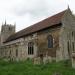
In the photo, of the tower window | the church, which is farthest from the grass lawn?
the tower window

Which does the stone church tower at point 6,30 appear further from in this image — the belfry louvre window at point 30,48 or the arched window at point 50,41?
the arched window at point 50,41

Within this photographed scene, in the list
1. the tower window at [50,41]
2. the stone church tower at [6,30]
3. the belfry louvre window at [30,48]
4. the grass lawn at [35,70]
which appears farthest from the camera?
the stone church tower at [6,30]

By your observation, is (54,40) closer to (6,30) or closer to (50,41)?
(50,41)

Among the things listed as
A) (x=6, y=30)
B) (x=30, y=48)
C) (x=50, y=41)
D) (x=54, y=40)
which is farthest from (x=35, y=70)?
(x=6, y=30)

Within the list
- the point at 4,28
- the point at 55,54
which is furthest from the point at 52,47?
the point at 4,28

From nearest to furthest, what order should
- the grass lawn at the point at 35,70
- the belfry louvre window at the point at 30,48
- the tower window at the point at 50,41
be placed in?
the grass lawn at the point at 35,70 < the tower window at the point at 50,41 < the belfry louvre window at the point at 30,48

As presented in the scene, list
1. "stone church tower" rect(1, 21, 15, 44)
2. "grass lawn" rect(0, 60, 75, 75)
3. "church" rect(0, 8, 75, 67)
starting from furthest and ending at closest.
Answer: "stone church tower" rect(1, 21, 15, 44) → "church" rect(0, 8, 75, 67) → "grass lawn" rect(0, 60, 75, 75)

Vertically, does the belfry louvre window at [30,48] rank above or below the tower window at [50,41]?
below

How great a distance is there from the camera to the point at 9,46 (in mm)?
39938

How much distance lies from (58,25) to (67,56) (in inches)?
187

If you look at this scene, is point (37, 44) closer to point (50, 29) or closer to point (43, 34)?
point (43, 34)

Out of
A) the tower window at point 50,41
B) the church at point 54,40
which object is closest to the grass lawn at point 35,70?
the church at point 54,40

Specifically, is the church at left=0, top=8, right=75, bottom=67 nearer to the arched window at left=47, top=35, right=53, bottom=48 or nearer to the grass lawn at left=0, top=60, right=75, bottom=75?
the arched window at left=47, top=35, right=53, bottom=48

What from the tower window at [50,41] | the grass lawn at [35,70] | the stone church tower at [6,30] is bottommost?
the grass lawn at [35,70]
